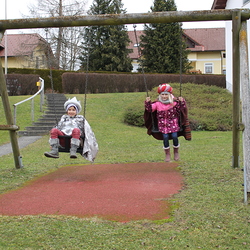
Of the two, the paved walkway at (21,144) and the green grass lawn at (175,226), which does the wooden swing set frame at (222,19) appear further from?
the paved walkway at (21,144)

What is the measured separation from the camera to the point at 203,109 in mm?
19516

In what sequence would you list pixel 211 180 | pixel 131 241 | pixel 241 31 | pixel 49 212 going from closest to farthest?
pixel 131 241, pixel 49 212, pixel 241 31, pixel 211 180

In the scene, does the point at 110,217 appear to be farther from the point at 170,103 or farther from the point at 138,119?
the point at 138,119

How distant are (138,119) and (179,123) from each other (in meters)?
10.7

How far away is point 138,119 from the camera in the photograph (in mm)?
18750

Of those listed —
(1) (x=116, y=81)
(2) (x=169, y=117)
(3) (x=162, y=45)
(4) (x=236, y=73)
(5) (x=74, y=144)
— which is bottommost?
(5) (x=74, y=144)

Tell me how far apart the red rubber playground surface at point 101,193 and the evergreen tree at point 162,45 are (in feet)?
96.8

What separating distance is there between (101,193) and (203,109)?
47.6ft

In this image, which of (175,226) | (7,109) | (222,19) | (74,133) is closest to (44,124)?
(7,109)

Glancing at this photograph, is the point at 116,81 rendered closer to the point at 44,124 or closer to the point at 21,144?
the point at 44,124

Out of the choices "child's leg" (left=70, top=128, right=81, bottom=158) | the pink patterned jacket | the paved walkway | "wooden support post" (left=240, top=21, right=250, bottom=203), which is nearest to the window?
the paved walkway

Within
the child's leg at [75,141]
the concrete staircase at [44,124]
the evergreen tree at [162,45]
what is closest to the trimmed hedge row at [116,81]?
the concrete staircase at [44,124]

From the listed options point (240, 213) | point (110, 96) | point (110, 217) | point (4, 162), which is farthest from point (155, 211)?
point (110, 96)

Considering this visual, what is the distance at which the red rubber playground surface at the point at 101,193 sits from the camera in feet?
15.3
